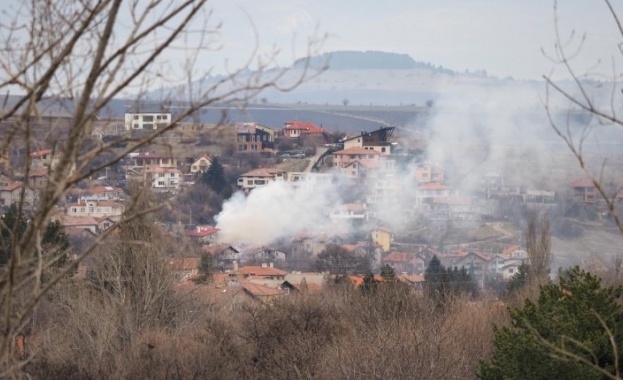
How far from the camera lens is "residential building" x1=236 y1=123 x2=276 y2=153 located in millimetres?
57884

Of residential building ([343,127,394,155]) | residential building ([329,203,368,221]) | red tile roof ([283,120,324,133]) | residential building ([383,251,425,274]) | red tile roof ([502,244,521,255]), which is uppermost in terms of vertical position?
red tile roof ([283,120,324,133])

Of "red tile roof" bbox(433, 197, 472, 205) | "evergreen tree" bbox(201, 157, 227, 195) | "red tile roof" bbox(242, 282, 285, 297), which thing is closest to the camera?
"red tile roof" bbox(242, 282, 285, 297)

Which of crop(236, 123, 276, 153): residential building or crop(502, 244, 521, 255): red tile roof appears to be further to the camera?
crop(236, 123, 276, 153): residential building

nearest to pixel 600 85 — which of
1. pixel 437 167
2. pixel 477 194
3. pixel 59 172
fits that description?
pixel 59 172

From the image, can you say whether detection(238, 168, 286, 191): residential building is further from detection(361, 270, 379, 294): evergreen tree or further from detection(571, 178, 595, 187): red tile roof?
detection(361, 270, 379, 294): evergreen tree

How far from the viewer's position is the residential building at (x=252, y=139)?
57884mm

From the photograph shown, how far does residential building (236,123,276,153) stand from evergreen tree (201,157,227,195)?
648 cm

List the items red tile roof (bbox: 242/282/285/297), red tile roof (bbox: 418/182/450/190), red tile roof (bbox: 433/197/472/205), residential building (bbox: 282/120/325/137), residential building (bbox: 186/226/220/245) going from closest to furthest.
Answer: red tile roof (bbox: 242/282/285/297)
residential building (bbox: 186/226/220/245)
red tile roof (bbox: 433/197/472/205)
red tile roof (bbox: 418/182/450/190)
residential building (bbox: 282/120/325/137)

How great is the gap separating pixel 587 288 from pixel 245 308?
29.4 feet

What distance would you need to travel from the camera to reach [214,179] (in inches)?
1973

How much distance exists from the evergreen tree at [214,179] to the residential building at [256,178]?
1.25 meters

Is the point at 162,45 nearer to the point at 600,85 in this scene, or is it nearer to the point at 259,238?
the point at 600,85

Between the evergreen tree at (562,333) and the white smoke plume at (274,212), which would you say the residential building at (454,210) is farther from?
the evergreen tree at (562,333)

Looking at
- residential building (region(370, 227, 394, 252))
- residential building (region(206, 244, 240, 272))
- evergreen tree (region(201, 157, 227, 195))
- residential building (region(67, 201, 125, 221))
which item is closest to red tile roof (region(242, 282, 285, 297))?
residential building (region(206, 244, 240, 272))
